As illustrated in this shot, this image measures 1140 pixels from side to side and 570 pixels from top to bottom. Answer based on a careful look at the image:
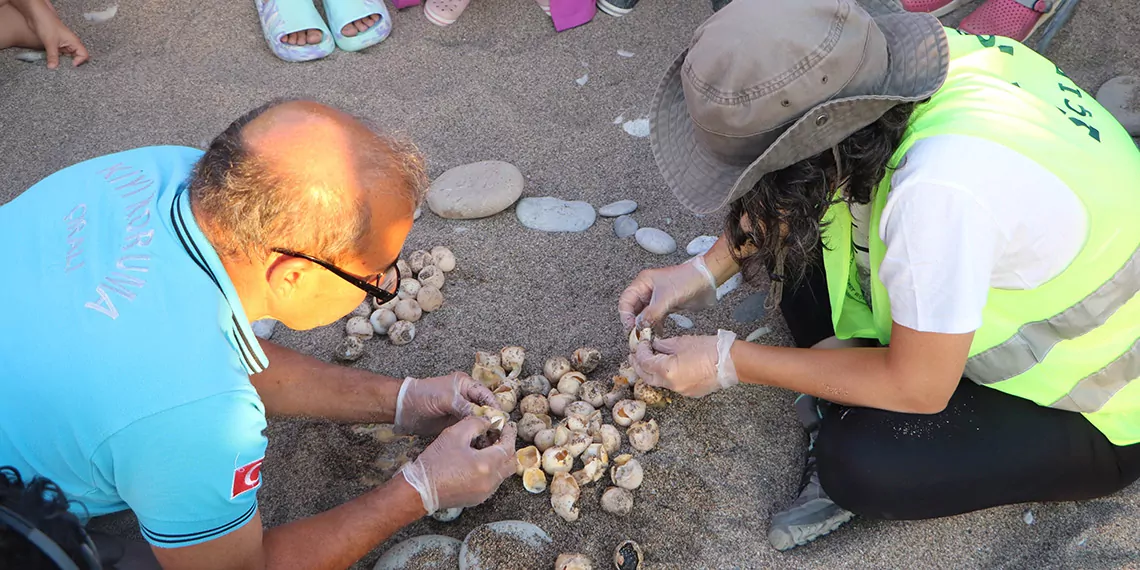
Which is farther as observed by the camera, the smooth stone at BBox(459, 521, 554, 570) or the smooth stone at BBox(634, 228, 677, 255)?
the smooth stone at BBox(634, 228, 677, 255)

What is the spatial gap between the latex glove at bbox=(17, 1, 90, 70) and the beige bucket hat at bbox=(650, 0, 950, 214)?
3061 mm

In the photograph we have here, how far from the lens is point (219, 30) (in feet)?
12.1

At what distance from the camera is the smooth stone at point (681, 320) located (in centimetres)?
244

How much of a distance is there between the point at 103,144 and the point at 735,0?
2.60m

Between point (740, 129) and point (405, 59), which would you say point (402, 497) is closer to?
point (740, 129)

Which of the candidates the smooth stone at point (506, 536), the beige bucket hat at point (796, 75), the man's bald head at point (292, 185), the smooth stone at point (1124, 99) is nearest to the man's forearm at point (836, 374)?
the beige bucket hat at point (796, 75)

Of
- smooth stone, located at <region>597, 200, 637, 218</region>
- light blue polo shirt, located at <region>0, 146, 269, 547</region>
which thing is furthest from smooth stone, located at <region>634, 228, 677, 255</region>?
light blue polo shirt, located at <region>0, 146, 269, 547</region>

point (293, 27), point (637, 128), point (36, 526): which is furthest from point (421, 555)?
point (293, 27)

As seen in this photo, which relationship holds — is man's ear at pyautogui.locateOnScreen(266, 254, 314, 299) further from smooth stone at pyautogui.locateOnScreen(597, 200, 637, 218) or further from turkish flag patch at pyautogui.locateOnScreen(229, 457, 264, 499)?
smooth stone at pyautogui.locateOnScreen(597, 200, 637, 218)

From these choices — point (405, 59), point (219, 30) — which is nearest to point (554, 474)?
point (405, 59)

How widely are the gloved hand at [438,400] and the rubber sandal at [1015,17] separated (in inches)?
92.8

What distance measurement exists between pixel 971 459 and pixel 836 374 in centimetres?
33

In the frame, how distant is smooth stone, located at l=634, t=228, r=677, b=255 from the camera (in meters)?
2.67

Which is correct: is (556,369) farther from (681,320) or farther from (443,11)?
(443,11)
